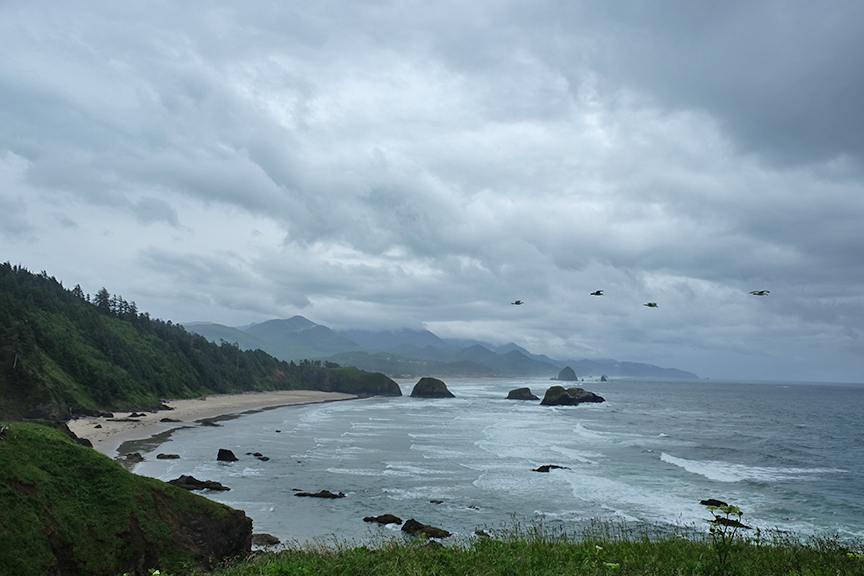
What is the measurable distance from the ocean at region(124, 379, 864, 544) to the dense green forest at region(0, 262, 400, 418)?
15740mm

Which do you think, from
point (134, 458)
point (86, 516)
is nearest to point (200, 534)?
point (86, 516)

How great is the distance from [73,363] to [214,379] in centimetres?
4840

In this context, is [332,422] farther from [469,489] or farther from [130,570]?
[130,570]

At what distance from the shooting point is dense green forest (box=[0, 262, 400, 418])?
52.0 metres

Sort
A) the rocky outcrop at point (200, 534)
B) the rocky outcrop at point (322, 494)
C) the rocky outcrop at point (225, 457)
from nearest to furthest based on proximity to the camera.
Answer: the rocky outcrop at point (200, 534)
the rocky outcrop at point (322, 494)
the rocky outcrop at point (225, 457)

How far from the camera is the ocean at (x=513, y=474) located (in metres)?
24.9

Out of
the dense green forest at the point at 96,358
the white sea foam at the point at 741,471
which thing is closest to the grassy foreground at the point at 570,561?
the white sea foam at the point at 741,471

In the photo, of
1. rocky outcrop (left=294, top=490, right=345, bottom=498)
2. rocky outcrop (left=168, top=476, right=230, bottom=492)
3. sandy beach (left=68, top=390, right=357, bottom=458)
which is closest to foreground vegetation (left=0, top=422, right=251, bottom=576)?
rocky outcrop (left=294, top=490, right=345, bottom=498)

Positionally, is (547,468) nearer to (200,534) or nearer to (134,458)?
(200,534)

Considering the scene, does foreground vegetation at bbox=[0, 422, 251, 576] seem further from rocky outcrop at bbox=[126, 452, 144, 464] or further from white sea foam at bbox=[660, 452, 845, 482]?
white sea foam at bbox=[660, 452, 845, 482]

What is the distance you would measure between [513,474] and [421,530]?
15.5m

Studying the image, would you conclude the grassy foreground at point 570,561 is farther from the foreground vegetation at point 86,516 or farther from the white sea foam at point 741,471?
the white sea foam at point 741,471

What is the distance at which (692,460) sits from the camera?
43781mm

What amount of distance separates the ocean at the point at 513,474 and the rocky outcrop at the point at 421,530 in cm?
73
